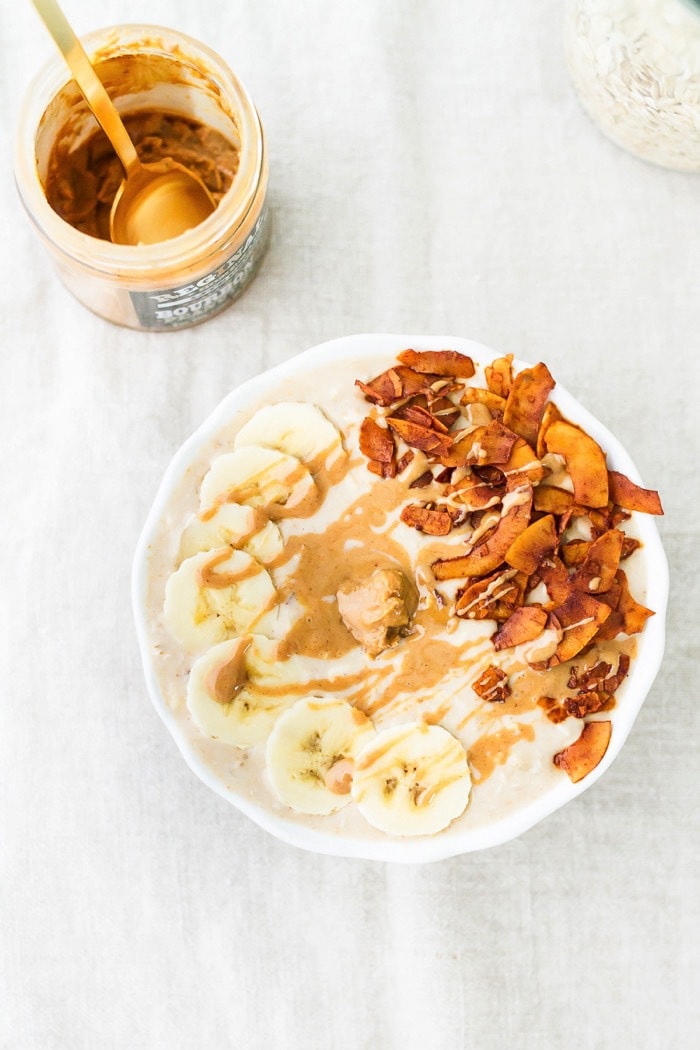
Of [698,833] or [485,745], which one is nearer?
[485,745]

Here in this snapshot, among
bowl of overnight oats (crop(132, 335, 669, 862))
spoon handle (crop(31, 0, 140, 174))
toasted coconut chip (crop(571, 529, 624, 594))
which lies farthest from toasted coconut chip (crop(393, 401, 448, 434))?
spoon handle (crop(31, 0, 140, 174))

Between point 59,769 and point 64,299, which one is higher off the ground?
point 64,299

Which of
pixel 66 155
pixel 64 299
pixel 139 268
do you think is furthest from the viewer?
pixel 64 299

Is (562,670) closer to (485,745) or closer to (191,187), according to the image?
(485,745)

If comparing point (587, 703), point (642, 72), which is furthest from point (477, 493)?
point (642, 72)

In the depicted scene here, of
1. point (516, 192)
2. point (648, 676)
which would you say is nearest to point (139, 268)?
point (516, 192)

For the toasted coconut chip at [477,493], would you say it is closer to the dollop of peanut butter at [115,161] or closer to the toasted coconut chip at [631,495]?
the toasted coconut chip at [631,495]
